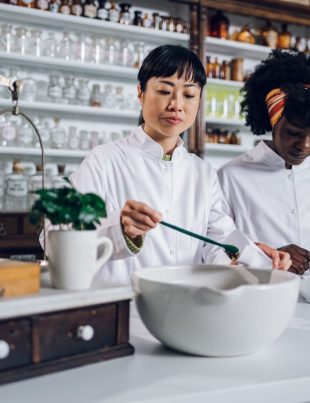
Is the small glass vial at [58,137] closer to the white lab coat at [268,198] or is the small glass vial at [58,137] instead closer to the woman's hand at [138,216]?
the white lab coat at [268,198]

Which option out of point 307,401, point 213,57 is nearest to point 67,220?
point 307,401

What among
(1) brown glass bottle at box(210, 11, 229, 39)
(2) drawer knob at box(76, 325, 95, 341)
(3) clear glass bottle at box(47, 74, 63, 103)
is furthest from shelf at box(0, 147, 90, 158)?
(2) drawer knob at box(76, 325, 95, 341)

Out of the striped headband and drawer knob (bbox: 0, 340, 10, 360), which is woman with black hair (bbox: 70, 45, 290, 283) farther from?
drawer knob (bbox: 0, 340, 10, 360)

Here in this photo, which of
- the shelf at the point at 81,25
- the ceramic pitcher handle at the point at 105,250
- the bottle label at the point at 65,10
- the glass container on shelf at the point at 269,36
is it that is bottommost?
the ceramic pitcher handle at the point at 105,250

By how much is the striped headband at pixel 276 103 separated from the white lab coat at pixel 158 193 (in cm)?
36

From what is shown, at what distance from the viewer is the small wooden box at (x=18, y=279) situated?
857 mm

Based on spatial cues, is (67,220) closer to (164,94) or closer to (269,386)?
(269,386)

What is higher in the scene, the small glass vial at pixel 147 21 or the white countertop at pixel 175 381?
the small glass vial at pixel 147 21

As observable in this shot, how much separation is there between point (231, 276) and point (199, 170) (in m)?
0.86

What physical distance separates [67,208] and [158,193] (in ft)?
3.15

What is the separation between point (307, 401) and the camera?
0.87m

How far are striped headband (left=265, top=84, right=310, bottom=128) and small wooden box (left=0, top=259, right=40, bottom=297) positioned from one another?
141 cm

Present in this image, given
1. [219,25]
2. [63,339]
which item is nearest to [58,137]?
[219,25]

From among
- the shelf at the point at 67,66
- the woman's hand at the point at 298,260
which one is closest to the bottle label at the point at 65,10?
the shelf at the point at 67,66
